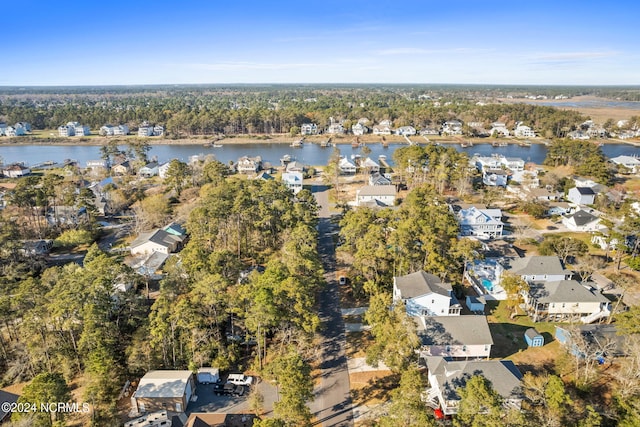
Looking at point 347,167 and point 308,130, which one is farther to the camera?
point 308,130

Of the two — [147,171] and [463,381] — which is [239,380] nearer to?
[463,381]

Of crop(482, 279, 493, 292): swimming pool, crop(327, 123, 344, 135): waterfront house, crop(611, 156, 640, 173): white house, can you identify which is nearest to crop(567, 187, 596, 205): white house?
crop(611, 156, 640, 173): white house

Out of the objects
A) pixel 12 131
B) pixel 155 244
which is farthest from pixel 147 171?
pixel 12 131

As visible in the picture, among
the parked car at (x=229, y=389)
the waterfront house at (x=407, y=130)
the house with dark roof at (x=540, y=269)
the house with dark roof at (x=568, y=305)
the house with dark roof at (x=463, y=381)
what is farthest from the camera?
the waterfront house at (x=407, y=130)

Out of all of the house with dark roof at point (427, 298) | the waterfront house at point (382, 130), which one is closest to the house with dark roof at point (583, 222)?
the house with dark roof at point (427, 298)

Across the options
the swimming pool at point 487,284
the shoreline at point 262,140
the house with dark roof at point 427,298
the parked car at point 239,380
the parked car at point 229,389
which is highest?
the shoreline at point 262,140

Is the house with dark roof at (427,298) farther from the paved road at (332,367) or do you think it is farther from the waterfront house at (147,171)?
the waterfront house at (147,171)

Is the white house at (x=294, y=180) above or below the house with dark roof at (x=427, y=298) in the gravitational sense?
above
